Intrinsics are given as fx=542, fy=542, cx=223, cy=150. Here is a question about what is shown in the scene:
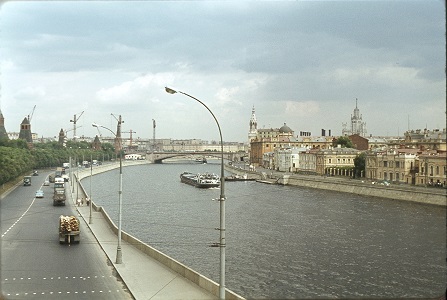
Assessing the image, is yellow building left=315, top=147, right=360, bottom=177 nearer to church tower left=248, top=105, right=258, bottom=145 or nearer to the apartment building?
the apartment building

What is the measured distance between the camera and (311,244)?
59.7ft

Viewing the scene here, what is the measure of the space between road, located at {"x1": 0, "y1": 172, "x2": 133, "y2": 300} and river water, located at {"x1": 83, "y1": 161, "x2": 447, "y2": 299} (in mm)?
2890

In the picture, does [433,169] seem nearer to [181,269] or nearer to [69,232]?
[181,269]

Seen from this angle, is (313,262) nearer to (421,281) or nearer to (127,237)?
(421,281)

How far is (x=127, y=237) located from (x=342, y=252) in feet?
21.8

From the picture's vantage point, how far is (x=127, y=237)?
15.6 metres

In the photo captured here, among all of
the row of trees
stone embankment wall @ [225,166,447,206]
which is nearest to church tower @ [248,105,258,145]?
the row of trees

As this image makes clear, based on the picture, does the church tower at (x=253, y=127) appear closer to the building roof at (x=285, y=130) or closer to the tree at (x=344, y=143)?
the building roof at (x=285, y=130)

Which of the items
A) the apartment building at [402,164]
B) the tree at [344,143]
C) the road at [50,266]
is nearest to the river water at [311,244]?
the apartment building at [402,164]

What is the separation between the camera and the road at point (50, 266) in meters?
10.0

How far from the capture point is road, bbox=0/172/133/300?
32.9 ft

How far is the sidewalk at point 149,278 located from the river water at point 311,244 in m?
1.91

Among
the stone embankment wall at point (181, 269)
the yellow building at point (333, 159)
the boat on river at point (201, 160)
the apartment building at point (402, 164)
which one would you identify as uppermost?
the apartment building at point (402, 164)

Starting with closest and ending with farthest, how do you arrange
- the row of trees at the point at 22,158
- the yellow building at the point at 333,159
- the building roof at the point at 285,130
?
the row of trees at the point at 22,158, the yellow building at the point at 333,159, the building roof at the point at 285,130
